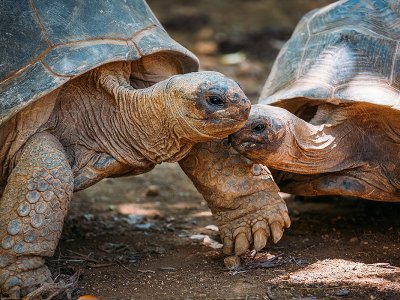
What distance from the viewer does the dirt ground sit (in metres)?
3.71

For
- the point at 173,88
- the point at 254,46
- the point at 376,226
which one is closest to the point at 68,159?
the point at 173,88

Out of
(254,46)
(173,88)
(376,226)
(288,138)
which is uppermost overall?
(254,46)

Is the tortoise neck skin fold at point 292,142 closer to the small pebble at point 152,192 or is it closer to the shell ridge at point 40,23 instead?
the shell ridge at point 40,23

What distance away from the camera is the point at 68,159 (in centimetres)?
417

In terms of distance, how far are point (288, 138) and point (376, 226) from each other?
114 centimetres

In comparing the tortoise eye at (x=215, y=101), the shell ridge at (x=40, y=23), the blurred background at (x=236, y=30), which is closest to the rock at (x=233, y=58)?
the blurred background at (x=236, y=30)

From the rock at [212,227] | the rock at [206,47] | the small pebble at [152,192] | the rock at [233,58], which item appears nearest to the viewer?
the rock at [212,227]


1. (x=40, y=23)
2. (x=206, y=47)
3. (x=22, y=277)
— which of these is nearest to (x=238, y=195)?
(x=22, y=277)

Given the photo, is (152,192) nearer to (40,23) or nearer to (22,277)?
(40,23)

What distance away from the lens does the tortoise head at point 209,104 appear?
371 cm

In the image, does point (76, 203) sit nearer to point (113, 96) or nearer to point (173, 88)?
point (113, 96)

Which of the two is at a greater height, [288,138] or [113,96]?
[113,96]

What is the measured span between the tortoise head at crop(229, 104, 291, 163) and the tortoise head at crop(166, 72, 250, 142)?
347 mm

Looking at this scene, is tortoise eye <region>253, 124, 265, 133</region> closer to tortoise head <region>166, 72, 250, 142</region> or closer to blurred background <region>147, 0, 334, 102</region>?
tortoise head <region>166, 72, 250, 142</region>
